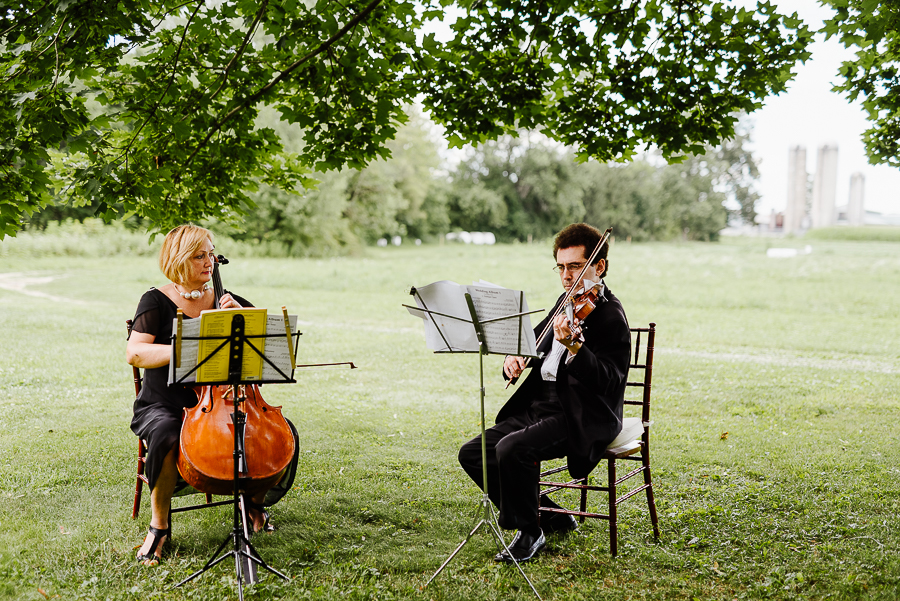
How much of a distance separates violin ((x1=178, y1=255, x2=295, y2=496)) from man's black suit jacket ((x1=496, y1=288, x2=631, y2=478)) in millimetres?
1524

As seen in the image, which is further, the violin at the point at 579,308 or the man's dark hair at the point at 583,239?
the man's dark hair at the point at 583,239

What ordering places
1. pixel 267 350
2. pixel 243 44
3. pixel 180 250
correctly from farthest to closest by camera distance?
pixel 243 44 → pixel 180 250 → pixel 267 350

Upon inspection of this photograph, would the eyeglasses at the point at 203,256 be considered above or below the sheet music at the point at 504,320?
above

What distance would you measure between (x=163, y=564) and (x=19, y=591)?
0.67 metres

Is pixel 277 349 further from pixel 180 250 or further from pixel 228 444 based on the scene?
pixel 180 250

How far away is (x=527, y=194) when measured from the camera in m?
50.8

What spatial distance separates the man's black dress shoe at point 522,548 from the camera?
3.92 m

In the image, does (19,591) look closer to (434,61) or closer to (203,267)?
(203,267)

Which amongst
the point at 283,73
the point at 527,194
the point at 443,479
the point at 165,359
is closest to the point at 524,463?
the point at 443,479

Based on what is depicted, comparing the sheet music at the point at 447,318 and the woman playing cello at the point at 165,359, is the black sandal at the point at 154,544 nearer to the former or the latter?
the woman playing cello at the point at 165,359

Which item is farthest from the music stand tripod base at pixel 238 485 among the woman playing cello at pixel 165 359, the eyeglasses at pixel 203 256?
the eyeglasses at pixel 203 256

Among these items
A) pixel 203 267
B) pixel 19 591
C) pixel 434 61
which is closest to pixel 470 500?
pixel 203 267

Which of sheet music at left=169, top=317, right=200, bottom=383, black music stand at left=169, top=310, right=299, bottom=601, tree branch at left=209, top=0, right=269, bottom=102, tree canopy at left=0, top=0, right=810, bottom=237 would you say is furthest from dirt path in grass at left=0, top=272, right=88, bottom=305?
sheet music at left=169, top=317, right=200, bottom=383

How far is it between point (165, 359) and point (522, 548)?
221 centimetres
